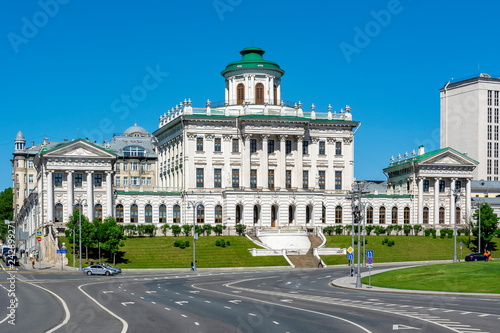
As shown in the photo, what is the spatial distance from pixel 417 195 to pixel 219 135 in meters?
35.1

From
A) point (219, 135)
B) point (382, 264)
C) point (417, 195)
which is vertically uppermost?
point (219, 135)

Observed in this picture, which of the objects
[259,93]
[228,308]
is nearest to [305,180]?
[259,93]

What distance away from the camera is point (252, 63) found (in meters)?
132

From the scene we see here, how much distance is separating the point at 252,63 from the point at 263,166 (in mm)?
17582

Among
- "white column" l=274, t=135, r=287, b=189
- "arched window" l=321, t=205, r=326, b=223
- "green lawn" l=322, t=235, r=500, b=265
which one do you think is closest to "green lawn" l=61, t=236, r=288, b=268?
"green lawn" l=322, t=235, r=500, b=265

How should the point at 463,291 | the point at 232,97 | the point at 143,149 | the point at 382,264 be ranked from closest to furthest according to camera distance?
the point at 463,291 → the point at 382,264 → the point at 232,97 → the point at 143,149

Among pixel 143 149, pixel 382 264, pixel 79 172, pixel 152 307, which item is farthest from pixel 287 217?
pixel 152 307

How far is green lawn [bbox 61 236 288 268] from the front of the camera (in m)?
102

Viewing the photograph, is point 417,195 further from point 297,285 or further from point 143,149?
point 297,285

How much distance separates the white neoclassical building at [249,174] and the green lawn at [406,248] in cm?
826

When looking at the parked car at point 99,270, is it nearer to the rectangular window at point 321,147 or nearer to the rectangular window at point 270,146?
the rectangular window at point 270,146

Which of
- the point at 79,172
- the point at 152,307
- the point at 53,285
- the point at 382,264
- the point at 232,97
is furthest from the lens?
the point at 232,97

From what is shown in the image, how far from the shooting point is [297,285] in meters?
72.4

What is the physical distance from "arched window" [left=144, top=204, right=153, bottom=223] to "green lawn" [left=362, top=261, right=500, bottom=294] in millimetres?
51080
